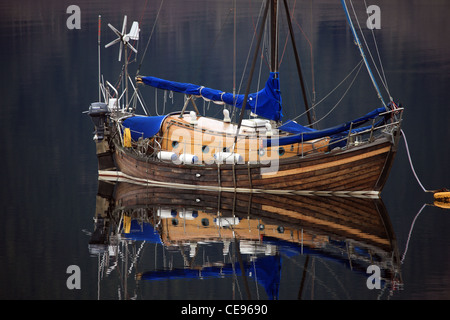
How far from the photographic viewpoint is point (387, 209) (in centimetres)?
2966

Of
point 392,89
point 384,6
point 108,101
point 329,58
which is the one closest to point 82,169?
point 108,101

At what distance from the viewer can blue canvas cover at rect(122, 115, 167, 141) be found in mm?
33875

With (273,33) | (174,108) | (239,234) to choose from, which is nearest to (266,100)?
(273,33)

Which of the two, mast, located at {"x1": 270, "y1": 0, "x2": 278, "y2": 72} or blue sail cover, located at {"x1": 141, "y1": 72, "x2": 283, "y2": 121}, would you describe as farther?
blue sail cover, located at {"x1": 141, "y1": 72, "x2": 283, "y2": 121}

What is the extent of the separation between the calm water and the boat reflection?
7.5 inches

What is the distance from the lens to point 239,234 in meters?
26.8

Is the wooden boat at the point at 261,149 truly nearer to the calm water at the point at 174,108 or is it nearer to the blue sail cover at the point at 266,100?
the blue sail cover at the point at 266,100

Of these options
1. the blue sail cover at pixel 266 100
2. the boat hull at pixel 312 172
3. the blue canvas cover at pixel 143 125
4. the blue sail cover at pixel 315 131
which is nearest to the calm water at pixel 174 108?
the boat hull at pixel 312 172

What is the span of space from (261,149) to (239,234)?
4948 mm

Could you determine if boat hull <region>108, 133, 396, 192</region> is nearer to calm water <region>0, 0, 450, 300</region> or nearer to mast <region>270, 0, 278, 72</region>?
calm water <region>0, 0, 450, 300</region>

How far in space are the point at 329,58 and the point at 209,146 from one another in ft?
102

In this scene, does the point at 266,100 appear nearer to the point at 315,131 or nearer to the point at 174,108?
the point at 315,131

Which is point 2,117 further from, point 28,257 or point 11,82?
point 28,257

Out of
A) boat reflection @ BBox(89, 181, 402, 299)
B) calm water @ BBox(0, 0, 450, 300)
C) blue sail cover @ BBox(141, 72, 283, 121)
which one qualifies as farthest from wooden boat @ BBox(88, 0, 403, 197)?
calm water @ BBox(0, 0, 450, 300)
